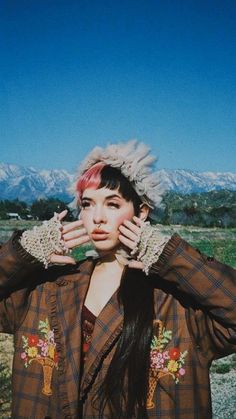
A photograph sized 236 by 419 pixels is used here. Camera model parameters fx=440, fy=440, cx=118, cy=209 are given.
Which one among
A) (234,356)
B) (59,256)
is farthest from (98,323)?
(234,356)

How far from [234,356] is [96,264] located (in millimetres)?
6066

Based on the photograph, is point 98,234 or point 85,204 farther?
point 85,204

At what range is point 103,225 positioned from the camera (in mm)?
2410

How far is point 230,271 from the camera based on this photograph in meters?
2.08

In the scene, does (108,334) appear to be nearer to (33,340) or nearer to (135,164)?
(33,340)

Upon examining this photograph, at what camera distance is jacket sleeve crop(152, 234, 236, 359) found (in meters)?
2.01

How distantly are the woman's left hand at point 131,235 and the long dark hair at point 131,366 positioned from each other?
25 centimetres

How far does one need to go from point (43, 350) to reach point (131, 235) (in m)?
0.81

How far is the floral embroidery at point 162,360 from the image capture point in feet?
7.42

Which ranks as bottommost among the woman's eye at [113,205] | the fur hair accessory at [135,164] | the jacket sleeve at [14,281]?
the jacket sleeve at [14,281]

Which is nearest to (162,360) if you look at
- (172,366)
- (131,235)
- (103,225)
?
(172,366)

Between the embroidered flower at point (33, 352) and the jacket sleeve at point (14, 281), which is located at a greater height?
the jacket sleeve at point (14, 281)

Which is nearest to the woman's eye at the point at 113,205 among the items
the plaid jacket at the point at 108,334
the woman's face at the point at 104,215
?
the woman's face at the point at 104,215

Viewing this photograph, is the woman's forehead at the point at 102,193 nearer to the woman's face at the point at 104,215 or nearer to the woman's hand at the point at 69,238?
the woman's face at the point at 104,215
